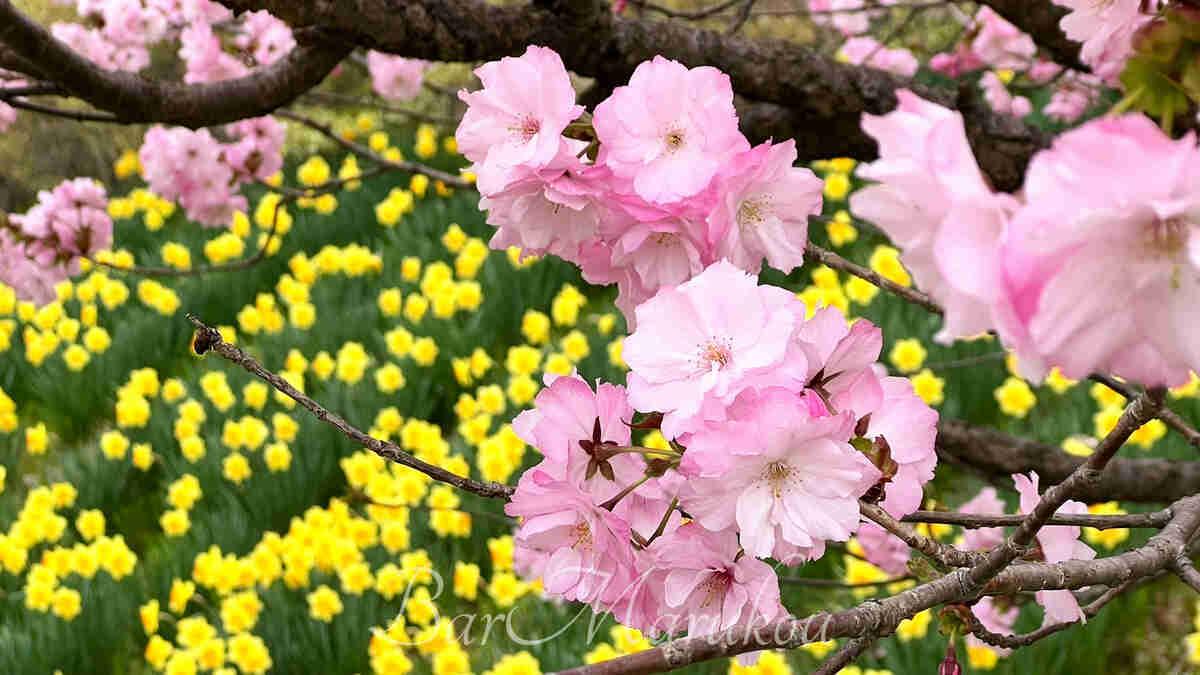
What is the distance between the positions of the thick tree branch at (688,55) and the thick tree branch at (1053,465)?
0.48m

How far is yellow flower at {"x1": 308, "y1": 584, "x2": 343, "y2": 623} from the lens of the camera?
2.45 metres

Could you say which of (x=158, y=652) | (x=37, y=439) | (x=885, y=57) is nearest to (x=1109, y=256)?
(x=158, y=652)

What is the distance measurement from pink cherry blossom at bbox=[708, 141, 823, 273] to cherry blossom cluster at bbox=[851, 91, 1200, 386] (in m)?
0.34

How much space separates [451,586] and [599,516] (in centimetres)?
200

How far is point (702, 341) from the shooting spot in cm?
77

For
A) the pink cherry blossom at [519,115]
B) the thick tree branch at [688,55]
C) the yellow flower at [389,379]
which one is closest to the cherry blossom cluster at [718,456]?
the pink cherry blossom at [519,115]

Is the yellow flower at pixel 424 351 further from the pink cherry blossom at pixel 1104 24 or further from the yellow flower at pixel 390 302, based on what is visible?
the pink cherry blossom at pixel 1104 24

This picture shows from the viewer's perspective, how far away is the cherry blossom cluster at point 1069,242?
0.42m

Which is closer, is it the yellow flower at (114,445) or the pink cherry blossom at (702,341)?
the pink cherry blossom at (702,341)

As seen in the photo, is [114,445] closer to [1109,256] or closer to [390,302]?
[390,302]

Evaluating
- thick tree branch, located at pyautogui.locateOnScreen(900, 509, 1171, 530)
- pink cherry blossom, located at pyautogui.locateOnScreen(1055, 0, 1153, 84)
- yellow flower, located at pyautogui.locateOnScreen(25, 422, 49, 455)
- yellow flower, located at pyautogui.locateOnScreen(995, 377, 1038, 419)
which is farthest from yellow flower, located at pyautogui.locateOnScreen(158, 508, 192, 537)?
pink cherry blossom, located at pyautogui.locateOnScreen(1055, 0, 1153, 84)

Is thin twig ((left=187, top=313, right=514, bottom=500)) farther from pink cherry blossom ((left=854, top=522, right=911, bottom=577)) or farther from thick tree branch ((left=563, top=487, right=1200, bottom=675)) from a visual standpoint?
pink cherry blossom ((left=854, top=522, right=911, bottom=577))

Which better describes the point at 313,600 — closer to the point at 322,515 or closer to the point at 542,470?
the point at 322,515

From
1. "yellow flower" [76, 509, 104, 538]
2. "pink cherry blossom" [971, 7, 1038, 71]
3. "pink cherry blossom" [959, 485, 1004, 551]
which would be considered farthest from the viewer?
"pink cherry blossom" [971, 7, 1038, 71]
